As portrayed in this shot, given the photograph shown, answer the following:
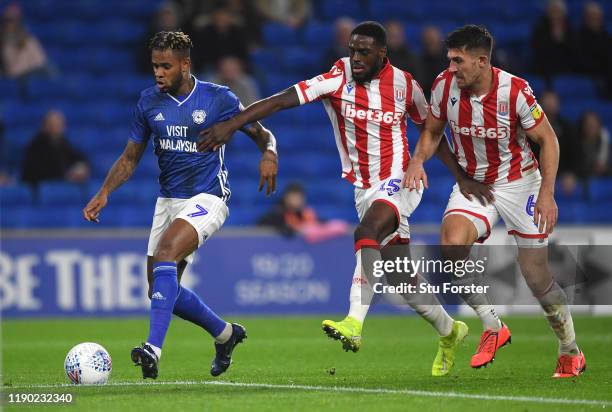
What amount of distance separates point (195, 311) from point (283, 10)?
36.4ft

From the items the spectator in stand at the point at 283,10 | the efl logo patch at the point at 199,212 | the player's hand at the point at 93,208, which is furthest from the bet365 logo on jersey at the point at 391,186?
the spectator in stand at the point at 283,10

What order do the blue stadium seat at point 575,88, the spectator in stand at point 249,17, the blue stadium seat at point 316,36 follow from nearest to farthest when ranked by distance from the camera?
the spectator in stand at point 249,17, the blue stadium seat at point 575,88, the blue stadium seat at point 316,36

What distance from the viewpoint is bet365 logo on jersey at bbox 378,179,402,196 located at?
7.82 metres

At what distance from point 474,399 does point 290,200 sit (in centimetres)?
786

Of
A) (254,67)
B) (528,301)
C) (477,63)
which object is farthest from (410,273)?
(254,67)

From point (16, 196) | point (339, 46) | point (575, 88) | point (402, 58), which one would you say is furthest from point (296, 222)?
point (575, 88)

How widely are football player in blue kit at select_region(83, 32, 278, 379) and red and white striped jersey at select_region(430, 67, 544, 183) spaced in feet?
4.14

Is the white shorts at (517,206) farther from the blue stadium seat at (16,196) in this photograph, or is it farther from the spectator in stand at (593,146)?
the blue stadium seat at (16,196)

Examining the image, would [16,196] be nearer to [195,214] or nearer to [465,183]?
[195,214]

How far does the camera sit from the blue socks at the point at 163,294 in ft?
23.2

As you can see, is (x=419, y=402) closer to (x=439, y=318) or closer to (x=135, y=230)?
(x=439, y=318)

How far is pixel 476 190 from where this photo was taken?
794cm

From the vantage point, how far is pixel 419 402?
250 inches

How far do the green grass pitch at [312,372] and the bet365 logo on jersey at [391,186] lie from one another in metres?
1.27
